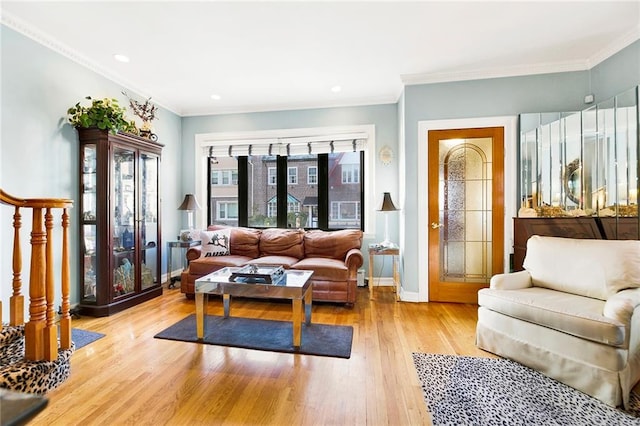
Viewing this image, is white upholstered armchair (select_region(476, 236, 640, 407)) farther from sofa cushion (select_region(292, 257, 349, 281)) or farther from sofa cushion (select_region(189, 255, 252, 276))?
sofa cushion (select_region(189, 255, 252, 276))

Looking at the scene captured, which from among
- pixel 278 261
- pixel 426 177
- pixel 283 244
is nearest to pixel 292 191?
pixel 283 244

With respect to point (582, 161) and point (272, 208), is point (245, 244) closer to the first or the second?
point (272, 208)

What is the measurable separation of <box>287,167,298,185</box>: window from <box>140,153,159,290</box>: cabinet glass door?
6.12 feet

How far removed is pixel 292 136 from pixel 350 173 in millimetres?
1067

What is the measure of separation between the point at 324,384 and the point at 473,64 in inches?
140

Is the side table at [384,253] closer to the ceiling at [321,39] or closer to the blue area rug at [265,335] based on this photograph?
the blue area rug at [265,335]

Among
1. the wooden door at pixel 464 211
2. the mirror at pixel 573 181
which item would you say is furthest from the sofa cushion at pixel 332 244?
the mirror at pixel 573 181

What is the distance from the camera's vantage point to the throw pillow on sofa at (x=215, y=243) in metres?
4.11

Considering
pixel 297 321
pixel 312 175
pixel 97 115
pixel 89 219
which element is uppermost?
pixel 97 115

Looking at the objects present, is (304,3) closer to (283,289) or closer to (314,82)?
(314,82)

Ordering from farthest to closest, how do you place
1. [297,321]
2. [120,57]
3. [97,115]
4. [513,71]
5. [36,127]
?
[513,71] < [120,57] < [97,115] < [36,127] < [297,321]

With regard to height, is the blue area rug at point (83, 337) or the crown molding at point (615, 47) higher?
the crown molding at point (615, 47)

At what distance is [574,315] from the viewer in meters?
1.90

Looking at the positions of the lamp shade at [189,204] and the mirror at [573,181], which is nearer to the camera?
the mirror at [573,181]
